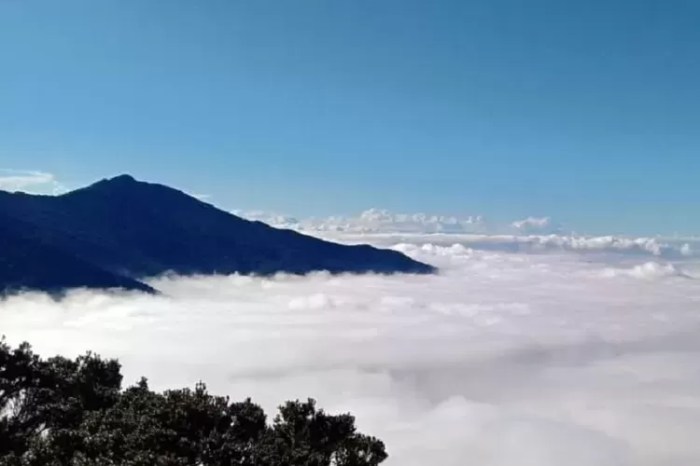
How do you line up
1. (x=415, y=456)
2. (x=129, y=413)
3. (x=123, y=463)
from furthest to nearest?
(x=415, y=456)
(x=129, y=413)
(x=123, y=463)

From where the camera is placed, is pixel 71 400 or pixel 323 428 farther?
pixel 71 400

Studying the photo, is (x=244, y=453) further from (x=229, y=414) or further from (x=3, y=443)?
(x=3, y=443)

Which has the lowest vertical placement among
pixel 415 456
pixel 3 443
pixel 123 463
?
pixel 415 456

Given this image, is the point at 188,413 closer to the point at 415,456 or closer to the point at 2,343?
the point at 2,343

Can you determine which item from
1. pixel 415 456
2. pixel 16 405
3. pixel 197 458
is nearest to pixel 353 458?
pixel 197 458

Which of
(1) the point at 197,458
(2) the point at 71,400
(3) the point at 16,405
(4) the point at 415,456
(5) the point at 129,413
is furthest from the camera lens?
(4) the point at 415,456

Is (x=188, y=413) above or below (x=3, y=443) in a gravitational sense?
above

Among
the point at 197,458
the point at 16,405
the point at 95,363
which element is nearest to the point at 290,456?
the point at 197,458
